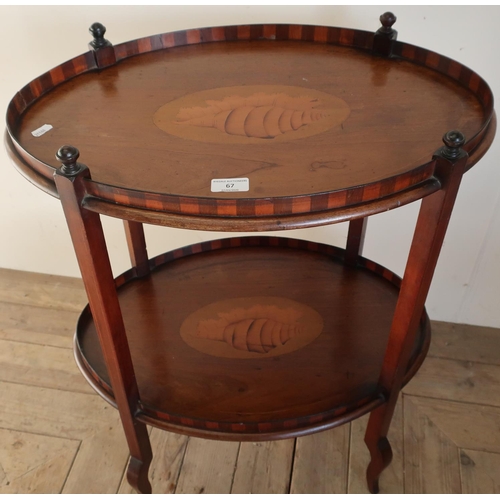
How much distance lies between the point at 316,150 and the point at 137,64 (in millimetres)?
490

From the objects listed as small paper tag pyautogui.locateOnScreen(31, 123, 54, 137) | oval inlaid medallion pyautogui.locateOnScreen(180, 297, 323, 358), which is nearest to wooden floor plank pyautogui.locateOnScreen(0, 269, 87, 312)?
oval inlaid medallion pyautogui.locateOnScreen(180, 297, 323, 358)

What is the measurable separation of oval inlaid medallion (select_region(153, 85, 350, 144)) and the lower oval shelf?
1.63 ft

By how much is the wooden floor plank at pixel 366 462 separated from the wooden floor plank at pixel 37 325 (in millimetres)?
865

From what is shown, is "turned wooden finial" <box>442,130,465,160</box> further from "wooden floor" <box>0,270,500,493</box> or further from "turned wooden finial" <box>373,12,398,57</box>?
"wooden floor" <box>0,270,500,493</box>

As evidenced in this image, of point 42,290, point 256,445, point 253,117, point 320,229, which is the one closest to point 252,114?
point 253,117

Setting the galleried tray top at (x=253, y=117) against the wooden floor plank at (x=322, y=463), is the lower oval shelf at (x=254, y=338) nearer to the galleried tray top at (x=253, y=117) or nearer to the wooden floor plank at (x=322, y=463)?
the wooden floor plank at (x=322, y=463)

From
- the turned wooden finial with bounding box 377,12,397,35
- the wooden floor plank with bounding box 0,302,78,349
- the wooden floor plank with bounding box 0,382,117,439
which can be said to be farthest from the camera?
the wooden floor plank with bounding box 0,302,78,349

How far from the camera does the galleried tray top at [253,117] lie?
0.73 m

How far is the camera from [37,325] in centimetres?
174

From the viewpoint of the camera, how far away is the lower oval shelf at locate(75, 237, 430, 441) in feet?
3.46

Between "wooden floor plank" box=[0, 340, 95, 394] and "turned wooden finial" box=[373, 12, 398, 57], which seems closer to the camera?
"turned wooden finial" box=[373, 12, 398, 57]

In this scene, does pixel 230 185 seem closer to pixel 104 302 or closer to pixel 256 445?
pixel 104 302

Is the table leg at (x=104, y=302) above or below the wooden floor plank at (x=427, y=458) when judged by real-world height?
above

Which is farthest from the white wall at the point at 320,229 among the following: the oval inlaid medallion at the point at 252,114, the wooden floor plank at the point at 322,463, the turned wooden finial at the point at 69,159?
the turned wooden finial at the point at 69,159
